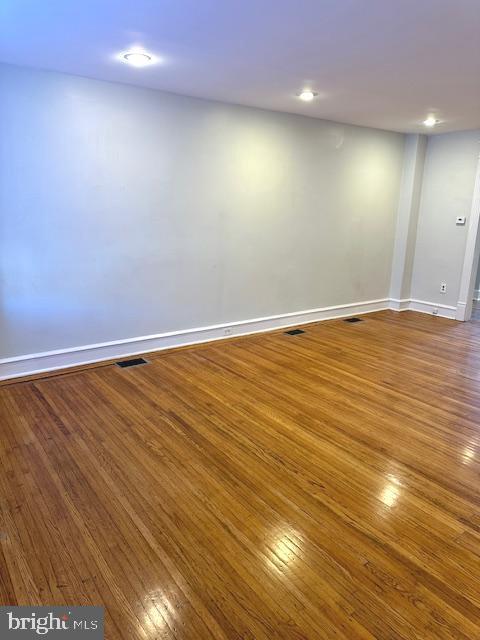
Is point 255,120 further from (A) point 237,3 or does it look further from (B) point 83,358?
(B) point 83,358

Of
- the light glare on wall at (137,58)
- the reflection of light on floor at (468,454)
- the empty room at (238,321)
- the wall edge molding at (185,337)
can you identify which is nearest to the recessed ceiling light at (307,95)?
the empty room at (238,321)

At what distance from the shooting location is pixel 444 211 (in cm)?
587

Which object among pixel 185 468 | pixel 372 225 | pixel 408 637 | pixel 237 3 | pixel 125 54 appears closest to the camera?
pixel 408 637

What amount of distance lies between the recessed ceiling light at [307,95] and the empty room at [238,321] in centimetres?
5

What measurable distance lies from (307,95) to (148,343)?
267cm

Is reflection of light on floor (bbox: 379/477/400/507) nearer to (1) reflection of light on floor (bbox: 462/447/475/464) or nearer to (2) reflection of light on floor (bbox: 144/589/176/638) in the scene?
(1) reflection of light on floor (bbox: 462/447/475/464)

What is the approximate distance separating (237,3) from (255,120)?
8.12ft

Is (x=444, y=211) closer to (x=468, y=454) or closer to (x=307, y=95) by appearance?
(x=307, y=95)

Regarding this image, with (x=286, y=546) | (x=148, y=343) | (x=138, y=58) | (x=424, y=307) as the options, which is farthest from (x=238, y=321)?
(x=286, y=546)

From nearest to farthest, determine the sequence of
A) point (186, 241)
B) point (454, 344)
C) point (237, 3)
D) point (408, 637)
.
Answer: point (408, 637)
point (237, 3)
point (186, 241)
point (454, 344)

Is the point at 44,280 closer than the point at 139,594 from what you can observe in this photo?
No

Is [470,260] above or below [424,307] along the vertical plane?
above

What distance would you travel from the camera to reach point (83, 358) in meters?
3.91

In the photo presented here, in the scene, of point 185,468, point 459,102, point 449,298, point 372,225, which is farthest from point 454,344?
point 185,468
